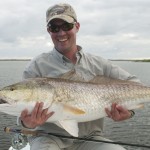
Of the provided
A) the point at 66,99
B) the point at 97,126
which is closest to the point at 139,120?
the point at 97,126

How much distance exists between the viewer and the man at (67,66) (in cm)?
600

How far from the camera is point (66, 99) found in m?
5.32

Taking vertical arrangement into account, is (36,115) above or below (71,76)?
below

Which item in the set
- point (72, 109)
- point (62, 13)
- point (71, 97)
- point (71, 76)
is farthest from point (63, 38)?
point (72, 109)

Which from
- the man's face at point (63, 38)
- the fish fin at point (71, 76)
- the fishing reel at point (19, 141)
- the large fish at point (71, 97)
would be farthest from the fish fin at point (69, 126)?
the fishing reel at point (19, 141)

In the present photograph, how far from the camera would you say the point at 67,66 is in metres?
Answer: 6.43

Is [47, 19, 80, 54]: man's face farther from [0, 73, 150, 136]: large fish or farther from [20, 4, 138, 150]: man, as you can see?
[0, 73, 150, 136]: large fish

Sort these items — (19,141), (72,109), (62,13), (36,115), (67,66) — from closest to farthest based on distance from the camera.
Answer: (36,115), (72,109), (62,13), (67,66), (19,141)

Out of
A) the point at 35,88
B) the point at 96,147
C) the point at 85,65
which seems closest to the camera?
the point at 35,88

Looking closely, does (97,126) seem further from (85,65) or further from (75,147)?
(85,65)

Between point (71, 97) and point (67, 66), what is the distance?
3.80 ft

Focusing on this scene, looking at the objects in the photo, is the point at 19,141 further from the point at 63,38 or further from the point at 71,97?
the point at 71,97

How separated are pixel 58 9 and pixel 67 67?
105 cm

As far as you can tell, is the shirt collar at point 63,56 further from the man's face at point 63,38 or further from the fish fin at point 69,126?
the fish fin at point 69,126
